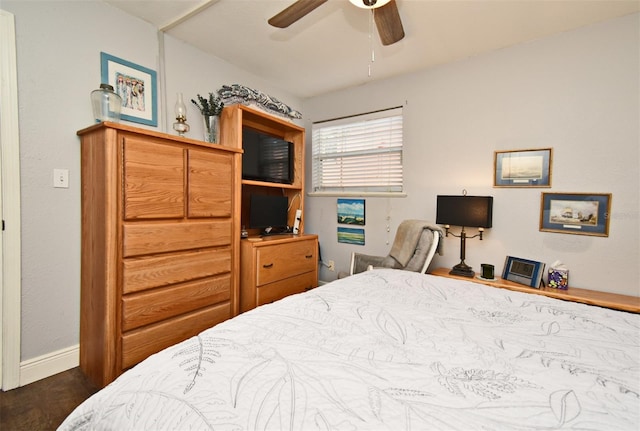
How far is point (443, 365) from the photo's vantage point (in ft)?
2.57

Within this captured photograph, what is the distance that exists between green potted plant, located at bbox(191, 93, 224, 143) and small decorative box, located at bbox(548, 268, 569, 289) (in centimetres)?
297

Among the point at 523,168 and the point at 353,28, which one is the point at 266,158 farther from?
the point at 523,168

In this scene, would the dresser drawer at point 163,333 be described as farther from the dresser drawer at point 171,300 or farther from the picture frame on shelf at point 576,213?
the picture frame on shelf at point 576,213

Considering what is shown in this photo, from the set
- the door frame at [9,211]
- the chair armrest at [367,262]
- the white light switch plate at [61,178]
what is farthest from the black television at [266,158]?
the door frame at [9,211]

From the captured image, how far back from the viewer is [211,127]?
2.52 metres

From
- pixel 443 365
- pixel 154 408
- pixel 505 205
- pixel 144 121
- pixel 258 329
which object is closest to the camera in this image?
pixel 154 408

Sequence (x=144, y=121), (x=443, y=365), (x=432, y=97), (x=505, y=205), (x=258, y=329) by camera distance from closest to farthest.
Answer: (x=443, y=365)
(x=258, y=329)
(x=144, y=121)
(x=505, y=205)
(x=432, y=97)

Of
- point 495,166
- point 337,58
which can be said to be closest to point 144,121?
→ point 337,58

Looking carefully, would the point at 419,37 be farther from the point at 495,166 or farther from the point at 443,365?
the point at 443,365

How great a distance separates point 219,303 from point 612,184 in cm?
308

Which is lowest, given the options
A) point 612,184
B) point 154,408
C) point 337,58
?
point 154,408

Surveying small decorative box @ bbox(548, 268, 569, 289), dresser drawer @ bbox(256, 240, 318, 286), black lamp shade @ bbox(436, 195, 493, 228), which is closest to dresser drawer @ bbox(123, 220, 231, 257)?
dresser drawer @ bbox(256, 240, 318, 286)

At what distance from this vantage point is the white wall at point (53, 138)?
5.67 feet

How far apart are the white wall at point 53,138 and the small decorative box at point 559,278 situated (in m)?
3.46
